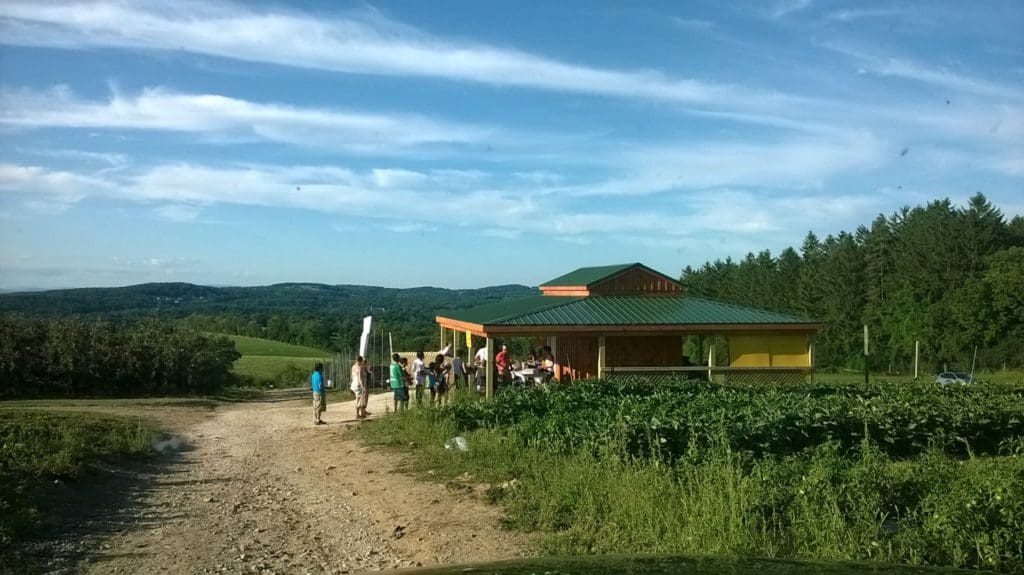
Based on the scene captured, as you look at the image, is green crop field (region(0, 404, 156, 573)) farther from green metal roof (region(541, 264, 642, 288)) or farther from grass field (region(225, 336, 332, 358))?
grass field (region(225, 336, 332, 358))

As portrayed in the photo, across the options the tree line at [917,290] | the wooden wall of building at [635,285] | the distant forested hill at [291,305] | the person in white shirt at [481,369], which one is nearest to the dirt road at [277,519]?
the person in white shirt at [481,369]

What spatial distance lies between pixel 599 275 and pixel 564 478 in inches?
Answer: 717

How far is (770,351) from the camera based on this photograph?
25.1 meters

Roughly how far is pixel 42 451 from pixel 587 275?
770 inches

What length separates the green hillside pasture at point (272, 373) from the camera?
46.6 meters

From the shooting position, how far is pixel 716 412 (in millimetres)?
14023

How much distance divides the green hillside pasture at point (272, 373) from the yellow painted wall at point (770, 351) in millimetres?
27929

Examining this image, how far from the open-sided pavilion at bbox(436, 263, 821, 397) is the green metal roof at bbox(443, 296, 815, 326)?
3 cm

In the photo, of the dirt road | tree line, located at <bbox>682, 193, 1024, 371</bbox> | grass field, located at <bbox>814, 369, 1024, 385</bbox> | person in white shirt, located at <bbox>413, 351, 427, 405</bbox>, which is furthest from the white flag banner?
tree line, located at <bbox>682, 193, 1024, 371</bbox>

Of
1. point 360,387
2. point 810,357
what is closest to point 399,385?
point 360,387

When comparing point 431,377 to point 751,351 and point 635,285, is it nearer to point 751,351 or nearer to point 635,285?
point 635,285

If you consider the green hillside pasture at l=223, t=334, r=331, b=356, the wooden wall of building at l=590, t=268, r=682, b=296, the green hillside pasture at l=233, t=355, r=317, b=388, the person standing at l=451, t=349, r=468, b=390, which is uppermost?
the wooden wall of building at l=590, t=268, r=682, b=296

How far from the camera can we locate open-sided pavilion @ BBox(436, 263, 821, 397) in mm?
23125

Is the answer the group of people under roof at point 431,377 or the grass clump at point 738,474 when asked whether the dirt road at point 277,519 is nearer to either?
the grass clump at point 738,474
